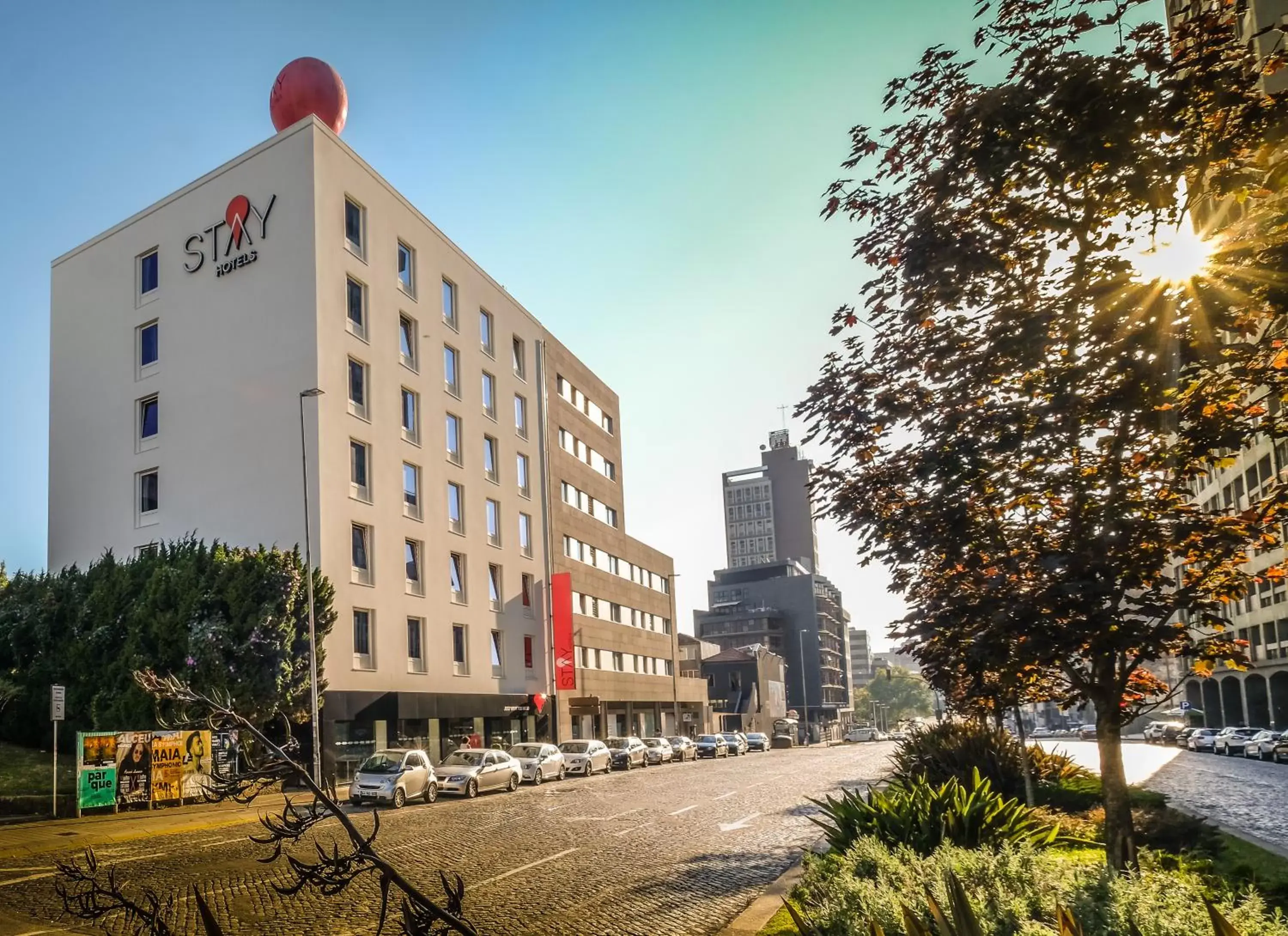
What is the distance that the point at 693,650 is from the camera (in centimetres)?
10125

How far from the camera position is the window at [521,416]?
2147 inches

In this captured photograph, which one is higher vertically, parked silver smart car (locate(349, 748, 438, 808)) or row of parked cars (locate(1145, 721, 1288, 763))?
parked silver smart car (locate(349, 748, 438, 808))

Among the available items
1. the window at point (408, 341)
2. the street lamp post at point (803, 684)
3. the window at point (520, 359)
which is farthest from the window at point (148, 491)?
the street lamp post at point (803, 684)

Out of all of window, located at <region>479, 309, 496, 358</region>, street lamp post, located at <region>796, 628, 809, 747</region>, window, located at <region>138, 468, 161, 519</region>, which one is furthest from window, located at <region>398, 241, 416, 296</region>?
street lamp post, located at <region>796, 628, 809, 747</region>

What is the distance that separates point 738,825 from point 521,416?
38233 mm

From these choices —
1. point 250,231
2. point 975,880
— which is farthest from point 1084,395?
point 250,231

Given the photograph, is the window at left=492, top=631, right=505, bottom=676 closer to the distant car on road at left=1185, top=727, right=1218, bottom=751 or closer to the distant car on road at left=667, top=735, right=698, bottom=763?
the distant car on road at left=667, top=735, right=698, bottom=763

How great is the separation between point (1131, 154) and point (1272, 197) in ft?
2.72

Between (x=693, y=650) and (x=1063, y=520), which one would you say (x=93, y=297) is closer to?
(x=1063, y=520)

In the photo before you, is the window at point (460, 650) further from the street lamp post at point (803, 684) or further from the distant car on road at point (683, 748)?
the street lamp post at point (803, 684)

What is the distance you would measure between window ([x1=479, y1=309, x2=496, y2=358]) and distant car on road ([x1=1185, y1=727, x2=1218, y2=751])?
41.1m

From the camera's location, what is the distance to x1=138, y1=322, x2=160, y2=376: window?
4144 cm

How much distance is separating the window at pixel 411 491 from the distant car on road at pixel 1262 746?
35.7m

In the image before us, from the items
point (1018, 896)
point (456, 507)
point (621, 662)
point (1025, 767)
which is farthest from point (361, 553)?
point (1018, 896)
